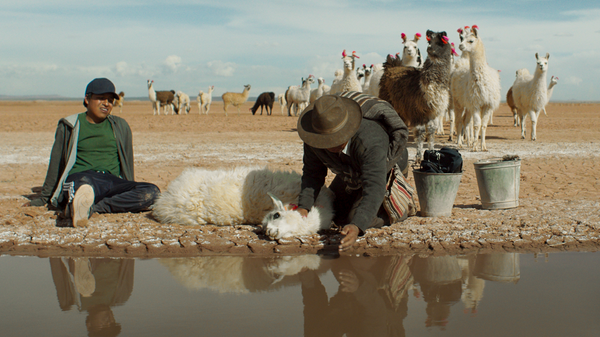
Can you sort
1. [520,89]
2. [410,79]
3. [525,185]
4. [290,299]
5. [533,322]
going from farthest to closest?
[520,89] → [410,79] → [525,185] → [290,299] → [533,322]

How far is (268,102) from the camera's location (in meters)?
29.6

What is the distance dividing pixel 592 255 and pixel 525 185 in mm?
2728

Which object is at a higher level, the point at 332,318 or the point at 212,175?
the point at 212,175

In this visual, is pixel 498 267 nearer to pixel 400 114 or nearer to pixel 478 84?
pixel 400 114

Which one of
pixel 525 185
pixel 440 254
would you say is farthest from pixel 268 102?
pixel 440 254

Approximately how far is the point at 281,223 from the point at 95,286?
137cm

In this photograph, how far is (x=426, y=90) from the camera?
8.09m

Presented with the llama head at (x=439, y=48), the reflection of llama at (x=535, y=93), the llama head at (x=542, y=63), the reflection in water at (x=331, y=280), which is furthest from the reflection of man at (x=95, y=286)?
the llama head at (x=542, y=63)

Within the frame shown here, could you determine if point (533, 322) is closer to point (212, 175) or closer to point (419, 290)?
point (419, 290)

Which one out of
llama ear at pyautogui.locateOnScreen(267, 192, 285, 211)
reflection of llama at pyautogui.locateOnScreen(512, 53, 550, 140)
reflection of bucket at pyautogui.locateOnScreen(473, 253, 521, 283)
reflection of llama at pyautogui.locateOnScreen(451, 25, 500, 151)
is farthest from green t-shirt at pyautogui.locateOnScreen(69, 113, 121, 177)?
reflection of llama at pyautogui.locateOnScreen(512, 53, 550, 140)

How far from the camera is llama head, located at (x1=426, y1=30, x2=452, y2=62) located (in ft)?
27.4

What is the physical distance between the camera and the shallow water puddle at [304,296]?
245cm

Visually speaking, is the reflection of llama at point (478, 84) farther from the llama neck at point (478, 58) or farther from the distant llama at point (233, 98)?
the distant llama at point (233, 98)

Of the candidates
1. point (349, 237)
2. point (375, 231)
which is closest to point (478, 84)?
point (375, 231)
